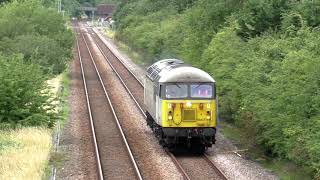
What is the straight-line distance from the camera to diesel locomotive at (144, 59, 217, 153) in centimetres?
2122

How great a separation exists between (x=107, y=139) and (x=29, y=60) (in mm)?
8940

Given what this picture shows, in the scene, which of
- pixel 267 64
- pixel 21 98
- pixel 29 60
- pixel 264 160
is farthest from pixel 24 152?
pixel 29 60

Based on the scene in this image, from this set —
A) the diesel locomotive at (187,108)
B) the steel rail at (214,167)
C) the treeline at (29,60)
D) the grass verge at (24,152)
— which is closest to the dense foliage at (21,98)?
the treeline at (29,60)

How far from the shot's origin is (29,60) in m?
31.3

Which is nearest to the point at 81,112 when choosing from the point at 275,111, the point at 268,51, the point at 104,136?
the point at 104,136

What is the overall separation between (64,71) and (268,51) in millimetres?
27333

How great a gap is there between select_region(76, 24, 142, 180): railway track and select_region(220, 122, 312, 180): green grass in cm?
431

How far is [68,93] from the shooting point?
3762cm

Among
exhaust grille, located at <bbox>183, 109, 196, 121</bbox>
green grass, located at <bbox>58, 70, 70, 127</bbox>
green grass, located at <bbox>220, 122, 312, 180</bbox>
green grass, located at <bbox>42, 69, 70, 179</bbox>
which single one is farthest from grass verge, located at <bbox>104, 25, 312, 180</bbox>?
green grass, located at <bbox>58, 70, 70, 127</bbox>

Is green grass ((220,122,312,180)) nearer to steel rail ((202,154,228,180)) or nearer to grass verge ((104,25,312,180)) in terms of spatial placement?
grass verge ((104,25,312,180))

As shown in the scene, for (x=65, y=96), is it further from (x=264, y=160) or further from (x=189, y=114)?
(x=264, y=160)

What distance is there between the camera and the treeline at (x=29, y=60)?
24.6m

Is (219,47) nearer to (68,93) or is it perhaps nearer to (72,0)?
(68,93)

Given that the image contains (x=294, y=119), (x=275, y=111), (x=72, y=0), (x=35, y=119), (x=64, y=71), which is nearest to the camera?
(x=294, y=119)
